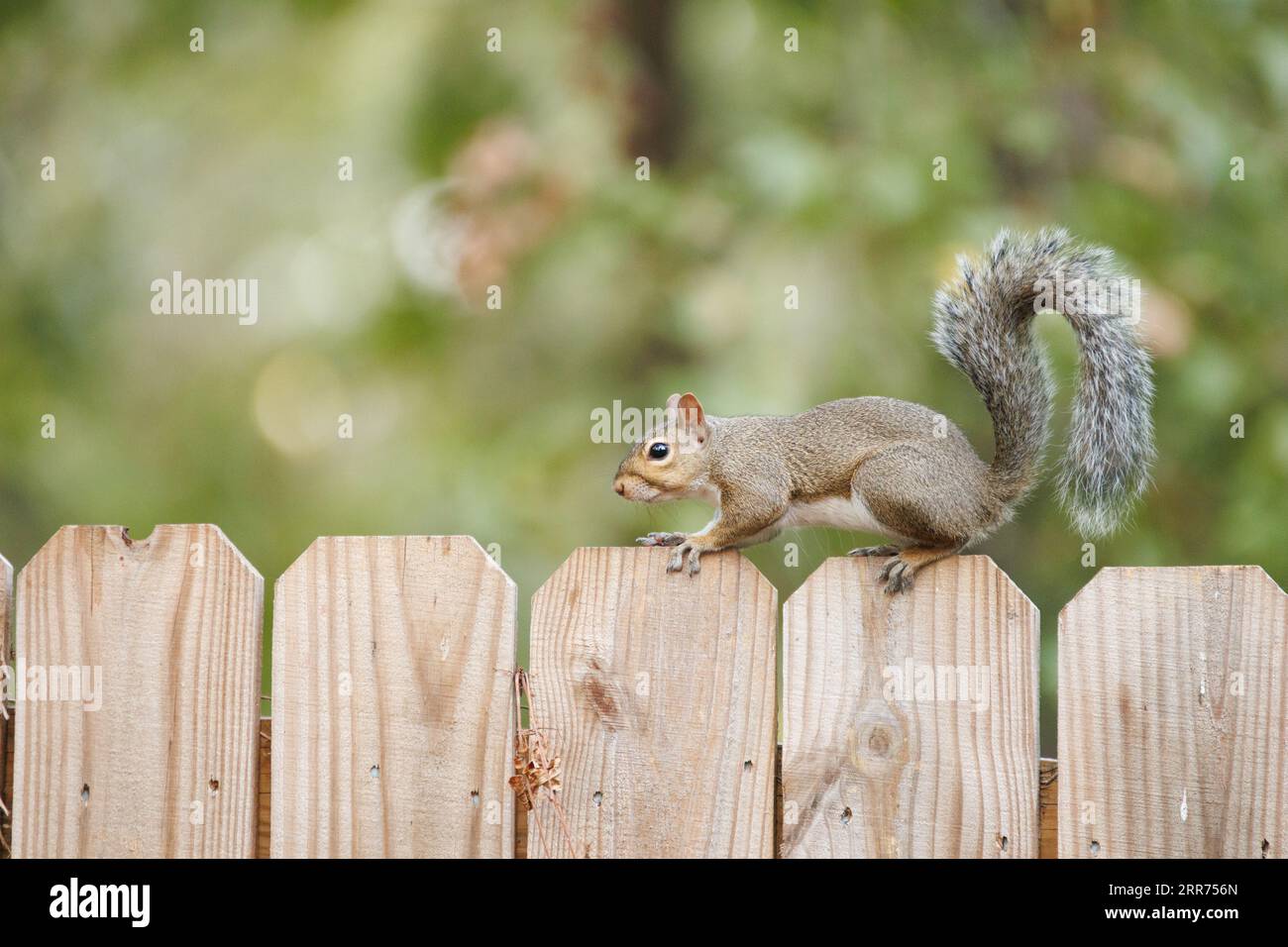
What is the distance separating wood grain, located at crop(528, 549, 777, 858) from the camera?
1642 millimetres

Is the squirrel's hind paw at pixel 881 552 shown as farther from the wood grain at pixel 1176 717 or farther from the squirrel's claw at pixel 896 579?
the wood grain at pixel 1176 717

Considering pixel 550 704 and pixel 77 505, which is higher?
pixel 77 505

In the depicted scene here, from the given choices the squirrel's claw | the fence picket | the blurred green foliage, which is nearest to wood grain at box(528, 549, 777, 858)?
the squirrel's claw

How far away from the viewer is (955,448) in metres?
1.98

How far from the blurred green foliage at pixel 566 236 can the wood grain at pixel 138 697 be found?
1.32 meters

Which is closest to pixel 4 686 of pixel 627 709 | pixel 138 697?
pixel 138 697

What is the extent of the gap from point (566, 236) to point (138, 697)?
1867 millimetres

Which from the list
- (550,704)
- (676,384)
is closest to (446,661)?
(550,704)

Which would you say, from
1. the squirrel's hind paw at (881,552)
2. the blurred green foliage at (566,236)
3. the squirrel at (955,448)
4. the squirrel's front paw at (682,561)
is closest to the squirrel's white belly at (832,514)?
the squirrel at (955,448)

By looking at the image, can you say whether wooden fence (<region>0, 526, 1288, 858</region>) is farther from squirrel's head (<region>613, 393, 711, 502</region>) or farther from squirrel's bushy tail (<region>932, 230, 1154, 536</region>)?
squirrel's head (<region>613, 393, 711, 502</region>)

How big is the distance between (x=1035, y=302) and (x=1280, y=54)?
4.75ft

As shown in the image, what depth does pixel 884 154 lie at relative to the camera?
3062 millimetres

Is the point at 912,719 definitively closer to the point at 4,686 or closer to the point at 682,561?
the point at 682,561
